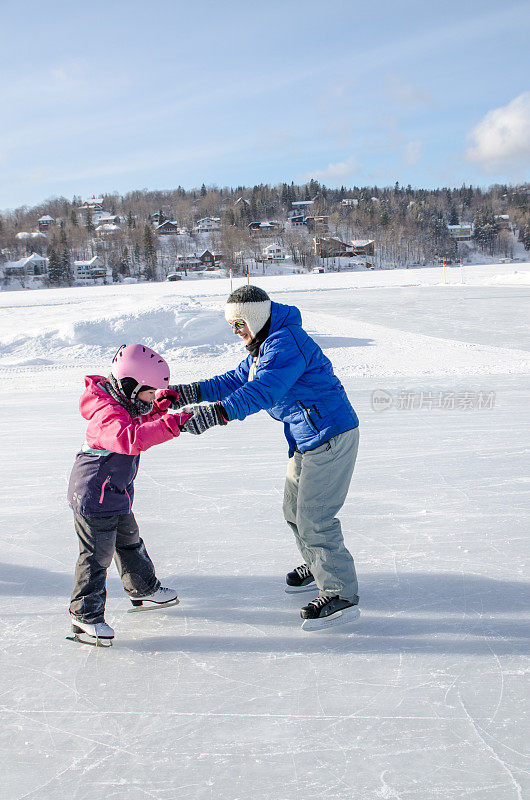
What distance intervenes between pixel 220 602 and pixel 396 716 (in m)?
1.06

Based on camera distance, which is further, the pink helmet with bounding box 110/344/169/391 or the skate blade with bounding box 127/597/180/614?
the skate blade with bounding box 127/597/180/614

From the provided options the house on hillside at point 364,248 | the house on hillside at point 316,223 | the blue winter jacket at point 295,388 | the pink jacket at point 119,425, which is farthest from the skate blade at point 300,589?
the house on hillside at point 316,223

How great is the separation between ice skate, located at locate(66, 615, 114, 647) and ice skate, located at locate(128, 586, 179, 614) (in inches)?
10.2

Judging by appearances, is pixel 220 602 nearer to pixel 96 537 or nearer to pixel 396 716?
pixel 96 537

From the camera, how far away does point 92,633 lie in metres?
2.56

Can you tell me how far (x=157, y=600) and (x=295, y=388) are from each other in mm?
1192

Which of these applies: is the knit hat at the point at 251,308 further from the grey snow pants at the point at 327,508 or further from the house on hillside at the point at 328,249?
the house on hillside at the point at 328,249

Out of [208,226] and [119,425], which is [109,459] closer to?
[119,425]

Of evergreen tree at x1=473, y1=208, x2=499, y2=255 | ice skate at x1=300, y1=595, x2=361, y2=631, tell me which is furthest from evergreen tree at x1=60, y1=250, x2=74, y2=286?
ice skate at x1=300, y1=595, x2=361, y2=631

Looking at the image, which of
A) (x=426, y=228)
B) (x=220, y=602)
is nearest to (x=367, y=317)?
(x=220, y=602)

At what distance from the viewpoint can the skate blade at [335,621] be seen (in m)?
2.69

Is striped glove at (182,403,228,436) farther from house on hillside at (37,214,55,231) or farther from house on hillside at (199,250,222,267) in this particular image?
house on hillside at (37,214,55,231)

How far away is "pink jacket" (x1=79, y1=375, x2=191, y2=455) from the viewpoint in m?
2.21

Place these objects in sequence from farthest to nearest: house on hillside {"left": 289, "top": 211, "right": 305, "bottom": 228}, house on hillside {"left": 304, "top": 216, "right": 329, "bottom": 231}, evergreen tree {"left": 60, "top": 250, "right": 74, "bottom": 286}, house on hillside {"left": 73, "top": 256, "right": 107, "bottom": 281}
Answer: house on hillside {"left": 289, "top": 211, "right": 305, "bottom": 228}
house on hillside {"left": 304, "top": 216, "right": 329, "bottom": 231}
house on hillside {"left": 73, "top": 256, "right": 107, "bottom": 281}
evergreen tree {"left": 60, "top": 250, "right": 74, "bottom": 286}
